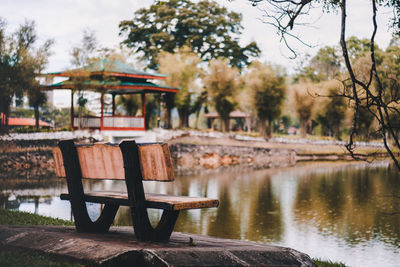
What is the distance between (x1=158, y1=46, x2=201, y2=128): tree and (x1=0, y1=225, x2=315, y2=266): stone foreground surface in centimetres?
3989

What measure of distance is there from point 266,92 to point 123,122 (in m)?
16.1

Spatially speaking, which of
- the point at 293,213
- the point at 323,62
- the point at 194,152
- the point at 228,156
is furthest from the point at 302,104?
the point at 293,213

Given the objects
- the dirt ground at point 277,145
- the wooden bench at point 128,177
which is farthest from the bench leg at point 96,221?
the dirt ground at point 277,145

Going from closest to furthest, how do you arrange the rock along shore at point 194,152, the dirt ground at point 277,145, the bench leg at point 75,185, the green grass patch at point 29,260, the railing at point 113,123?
1. the green grass patch at point 29,260
2. the bench leg at point 75,185
3. the rock along shore at point 194,152
4. the railing at point 113,123
5. the dirt ground at point 277,145

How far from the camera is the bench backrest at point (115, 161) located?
4449 millimetres

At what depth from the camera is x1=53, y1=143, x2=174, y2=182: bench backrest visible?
4449mm

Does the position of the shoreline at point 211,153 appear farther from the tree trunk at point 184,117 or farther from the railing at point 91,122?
the tree trunk at point 184,117

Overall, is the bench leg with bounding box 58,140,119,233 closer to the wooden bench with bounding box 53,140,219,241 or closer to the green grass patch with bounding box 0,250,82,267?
the wooden bench with bounding box 53,140,219,241

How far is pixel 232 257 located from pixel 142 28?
4673cm

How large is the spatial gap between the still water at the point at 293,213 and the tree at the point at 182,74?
25078 mm

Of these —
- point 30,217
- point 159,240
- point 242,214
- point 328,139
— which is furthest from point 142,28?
point 159,240

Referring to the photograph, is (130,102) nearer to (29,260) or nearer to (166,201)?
(166,201)

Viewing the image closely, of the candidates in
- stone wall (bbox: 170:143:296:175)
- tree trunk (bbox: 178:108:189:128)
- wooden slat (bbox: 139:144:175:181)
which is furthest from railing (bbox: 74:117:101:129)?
wooden slat (bbox: 139:144:175:181)

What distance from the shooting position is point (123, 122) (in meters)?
32.6
